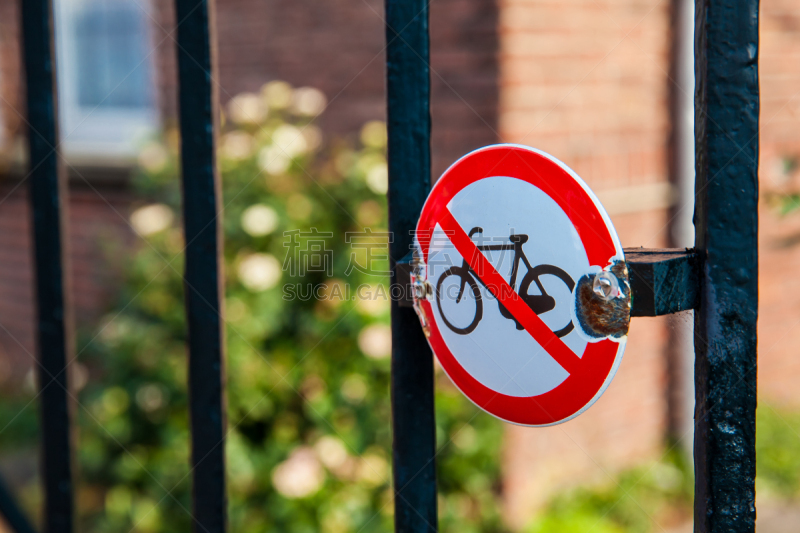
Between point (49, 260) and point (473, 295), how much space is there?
0.79 metres

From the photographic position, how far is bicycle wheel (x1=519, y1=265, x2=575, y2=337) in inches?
21.9

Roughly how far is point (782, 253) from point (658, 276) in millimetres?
3183

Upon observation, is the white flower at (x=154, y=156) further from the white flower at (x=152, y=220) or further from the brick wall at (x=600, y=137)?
the brick wall at (x=600, y=137)

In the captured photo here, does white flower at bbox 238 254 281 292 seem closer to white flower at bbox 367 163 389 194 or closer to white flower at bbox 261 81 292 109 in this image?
white flower at bbox 367 163 389 194

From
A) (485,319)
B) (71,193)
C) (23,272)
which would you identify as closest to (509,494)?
(485,319)

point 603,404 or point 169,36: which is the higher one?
point 169,36

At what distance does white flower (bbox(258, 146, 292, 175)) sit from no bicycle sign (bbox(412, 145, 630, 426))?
6.81 ft

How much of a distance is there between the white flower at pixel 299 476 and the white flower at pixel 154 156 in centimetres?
145

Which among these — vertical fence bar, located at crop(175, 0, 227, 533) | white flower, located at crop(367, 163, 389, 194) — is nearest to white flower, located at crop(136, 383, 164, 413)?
white flower, located at crop(367, 163, 389, 194)

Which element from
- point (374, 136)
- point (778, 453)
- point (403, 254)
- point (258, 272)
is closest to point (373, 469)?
point (258, 272)

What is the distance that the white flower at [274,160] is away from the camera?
8.68ft

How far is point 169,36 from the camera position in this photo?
3.53 metres

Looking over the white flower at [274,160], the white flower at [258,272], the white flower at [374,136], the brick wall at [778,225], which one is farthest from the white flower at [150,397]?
the brick wall at [778,225]

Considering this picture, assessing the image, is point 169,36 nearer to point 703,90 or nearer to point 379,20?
point 379,20
